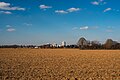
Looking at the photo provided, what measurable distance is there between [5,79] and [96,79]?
5.66m

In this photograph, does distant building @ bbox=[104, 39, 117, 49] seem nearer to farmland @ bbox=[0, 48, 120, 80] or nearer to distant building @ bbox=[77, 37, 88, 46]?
distant building @ bbox=[77, 37, 88, 46]

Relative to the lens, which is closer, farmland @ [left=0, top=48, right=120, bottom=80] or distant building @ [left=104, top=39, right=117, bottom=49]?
farmland @ [left=0, top=48, right=120, bottom=80]

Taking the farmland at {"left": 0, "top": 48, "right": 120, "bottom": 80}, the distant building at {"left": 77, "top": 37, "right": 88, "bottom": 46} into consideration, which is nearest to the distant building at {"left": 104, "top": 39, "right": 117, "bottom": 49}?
the distant building at {"left": 77, "top": 37, "right": 88, "bottom": 46}

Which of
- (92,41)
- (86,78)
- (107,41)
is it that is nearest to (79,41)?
(92,41)

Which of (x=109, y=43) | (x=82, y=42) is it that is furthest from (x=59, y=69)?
(x=82, y=42)

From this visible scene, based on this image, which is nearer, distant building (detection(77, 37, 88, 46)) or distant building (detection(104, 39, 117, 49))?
distant building (detection(104, 39, 117, 49))

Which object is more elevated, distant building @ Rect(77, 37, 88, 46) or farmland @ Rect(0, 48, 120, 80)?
distant building @ Rect(77, 37, 88, 46)

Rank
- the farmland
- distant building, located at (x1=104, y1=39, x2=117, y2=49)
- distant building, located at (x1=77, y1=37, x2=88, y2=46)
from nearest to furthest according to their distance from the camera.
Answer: the farmland < distant building, located at (x1=104, y1=39, x2=117, y2=49) < distant building, located at (x1=77, y1=37, x2=88, y2=46)

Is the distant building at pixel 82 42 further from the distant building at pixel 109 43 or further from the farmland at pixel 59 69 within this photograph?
the farmland at pixel 59 69

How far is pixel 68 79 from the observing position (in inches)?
578

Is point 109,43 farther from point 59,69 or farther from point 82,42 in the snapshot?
point 59,69

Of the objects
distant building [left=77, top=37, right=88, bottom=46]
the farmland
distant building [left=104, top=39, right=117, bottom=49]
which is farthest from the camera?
distant building [left=77, top=37, right=88, bottom=46]

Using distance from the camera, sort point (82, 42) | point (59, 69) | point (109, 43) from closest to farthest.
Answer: point (59, 69) < point (109, 43) < point (82, 42)

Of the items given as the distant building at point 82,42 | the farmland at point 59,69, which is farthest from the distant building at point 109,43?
the farmland at point 59,69
